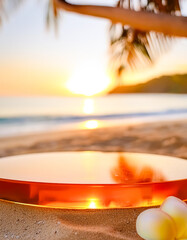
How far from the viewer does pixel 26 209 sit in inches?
30.1

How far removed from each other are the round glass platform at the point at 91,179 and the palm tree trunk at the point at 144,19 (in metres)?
0.37

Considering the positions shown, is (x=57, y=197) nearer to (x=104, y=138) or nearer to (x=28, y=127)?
(x=104, y=138)

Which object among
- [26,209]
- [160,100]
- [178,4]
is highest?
[178,4]

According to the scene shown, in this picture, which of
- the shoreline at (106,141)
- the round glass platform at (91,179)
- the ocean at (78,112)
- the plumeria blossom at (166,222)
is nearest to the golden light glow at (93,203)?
the round glass platform at (91,179)

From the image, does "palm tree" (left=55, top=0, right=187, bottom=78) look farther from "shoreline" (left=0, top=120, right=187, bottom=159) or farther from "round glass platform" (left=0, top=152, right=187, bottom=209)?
"shoreline" (left=0, top=120, right=187, bottom=159)

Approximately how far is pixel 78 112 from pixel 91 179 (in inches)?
157

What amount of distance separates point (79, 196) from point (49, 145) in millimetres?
2357

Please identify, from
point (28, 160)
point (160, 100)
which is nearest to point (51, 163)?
point (28, 160)

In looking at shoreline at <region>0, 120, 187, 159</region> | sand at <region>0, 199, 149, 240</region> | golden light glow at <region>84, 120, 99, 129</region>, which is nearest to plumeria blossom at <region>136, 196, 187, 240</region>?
sand at <region>0, 199, 149, 240</region>

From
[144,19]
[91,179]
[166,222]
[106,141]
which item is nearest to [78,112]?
[106,141]

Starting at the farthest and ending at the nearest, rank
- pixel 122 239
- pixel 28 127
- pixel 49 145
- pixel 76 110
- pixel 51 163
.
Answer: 1. pixel 76 110
2. pixel 28 127
3. pixel 49 145
4. pixel 51 163
5. pixel 122 239

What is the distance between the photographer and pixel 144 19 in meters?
0.94

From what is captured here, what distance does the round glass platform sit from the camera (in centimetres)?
68

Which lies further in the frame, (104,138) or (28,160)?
(104,138)
